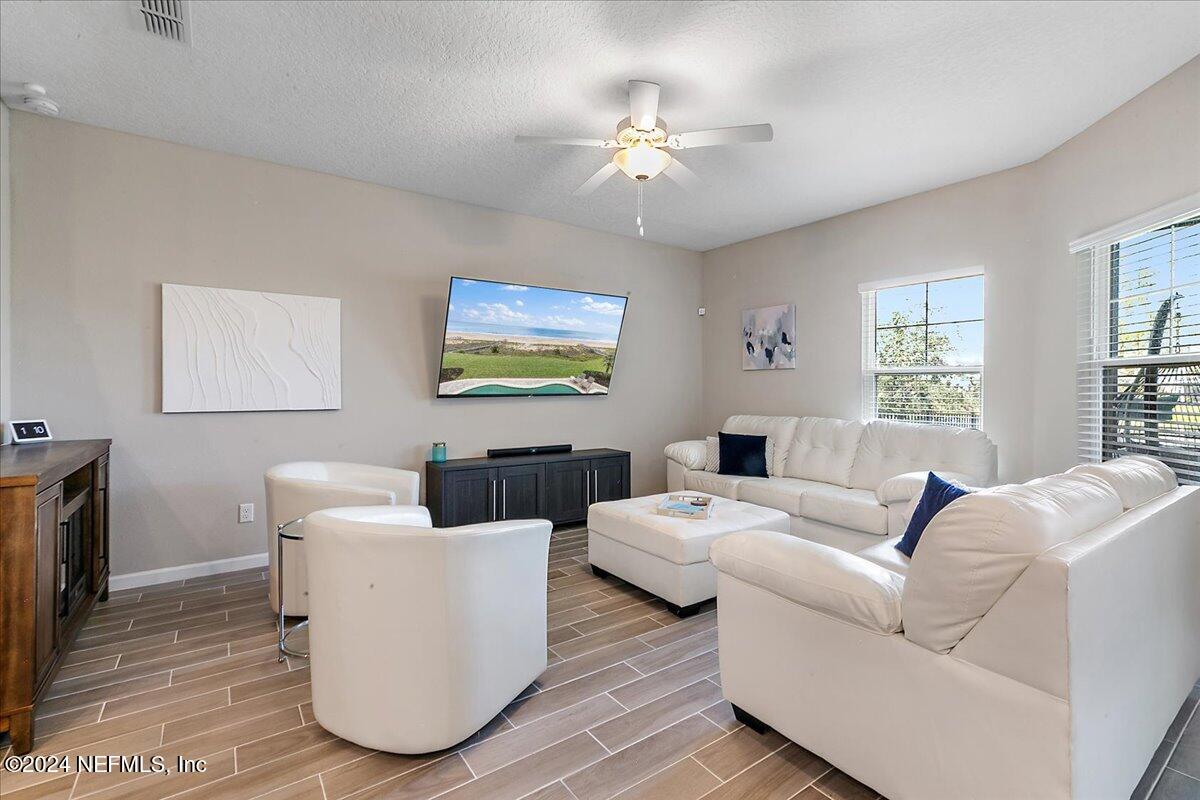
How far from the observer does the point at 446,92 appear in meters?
2.71

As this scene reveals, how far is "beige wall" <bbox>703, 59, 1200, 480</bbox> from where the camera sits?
2711 millimetres

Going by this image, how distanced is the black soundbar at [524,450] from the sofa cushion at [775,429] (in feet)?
5.40

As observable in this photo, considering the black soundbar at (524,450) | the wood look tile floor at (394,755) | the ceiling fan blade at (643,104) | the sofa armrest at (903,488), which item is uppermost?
the ceiling fan blade at (643,104)

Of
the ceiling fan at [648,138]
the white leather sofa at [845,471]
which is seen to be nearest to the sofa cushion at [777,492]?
the white leather sofa at [845,471]

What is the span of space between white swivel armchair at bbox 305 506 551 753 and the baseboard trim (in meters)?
2.17

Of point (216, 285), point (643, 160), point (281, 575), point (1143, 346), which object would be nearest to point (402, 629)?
point (281, 575)

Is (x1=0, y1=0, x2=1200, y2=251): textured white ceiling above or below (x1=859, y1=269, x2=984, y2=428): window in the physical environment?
above

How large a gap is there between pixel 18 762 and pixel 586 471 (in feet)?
11.4

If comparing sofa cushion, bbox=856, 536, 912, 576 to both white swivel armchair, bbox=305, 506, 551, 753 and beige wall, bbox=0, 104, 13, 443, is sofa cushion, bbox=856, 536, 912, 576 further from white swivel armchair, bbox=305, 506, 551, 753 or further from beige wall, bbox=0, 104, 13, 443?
beige wall, bbox=0, 104, 13, 443

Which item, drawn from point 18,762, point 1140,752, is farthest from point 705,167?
point 18,762

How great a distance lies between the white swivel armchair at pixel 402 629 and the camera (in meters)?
1.69

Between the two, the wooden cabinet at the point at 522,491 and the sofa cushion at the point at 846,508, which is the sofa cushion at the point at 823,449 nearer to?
the sofa cushion at the point at 846,508

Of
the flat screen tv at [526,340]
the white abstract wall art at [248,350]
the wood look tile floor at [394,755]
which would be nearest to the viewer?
the wood look tile floor at [394,755]

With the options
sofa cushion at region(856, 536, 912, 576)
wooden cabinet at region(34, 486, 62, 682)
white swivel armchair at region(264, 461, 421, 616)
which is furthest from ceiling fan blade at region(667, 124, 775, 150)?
wooden cabinet at region(34, 486, 62, 682)
